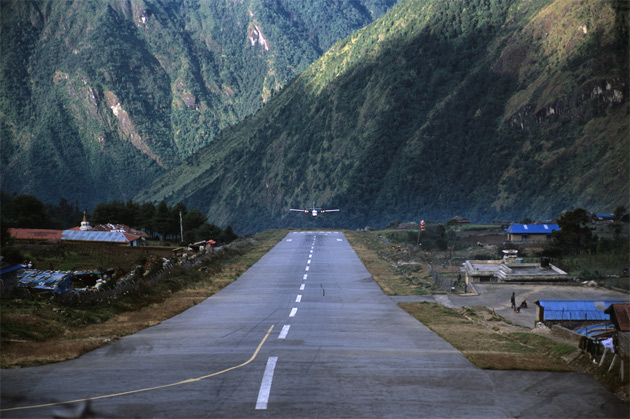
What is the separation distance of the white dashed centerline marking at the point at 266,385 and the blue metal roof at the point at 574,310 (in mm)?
20260

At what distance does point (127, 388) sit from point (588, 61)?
566ft

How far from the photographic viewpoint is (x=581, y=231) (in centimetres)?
8725

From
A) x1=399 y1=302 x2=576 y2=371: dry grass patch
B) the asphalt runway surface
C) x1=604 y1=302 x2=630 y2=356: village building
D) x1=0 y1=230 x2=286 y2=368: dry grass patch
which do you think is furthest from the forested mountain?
the asphalt runway surface

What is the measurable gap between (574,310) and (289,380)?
892 inches

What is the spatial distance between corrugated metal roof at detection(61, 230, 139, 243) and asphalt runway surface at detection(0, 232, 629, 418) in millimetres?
58425

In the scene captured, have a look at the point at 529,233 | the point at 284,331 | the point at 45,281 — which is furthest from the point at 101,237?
the point at 284,331

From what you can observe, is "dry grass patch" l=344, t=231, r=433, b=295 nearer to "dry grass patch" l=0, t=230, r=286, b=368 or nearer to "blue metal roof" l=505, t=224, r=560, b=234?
"dry grass patch" l=0, t=230, r=286, b=368

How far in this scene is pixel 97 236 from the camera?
84.1 metres

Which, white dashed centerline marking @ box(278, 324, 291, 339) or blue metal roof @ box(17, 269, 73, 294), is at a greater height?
blue metal roof @ box(17, 269, 73, 294)

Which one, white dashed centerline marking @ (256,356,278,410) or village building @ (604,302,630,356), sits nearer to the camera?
white dashed centerline marking @ (256,356,278,410)

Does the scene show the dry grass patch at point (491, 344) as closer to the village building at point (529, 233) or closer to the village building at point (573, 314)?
the village building at point (573, 314)

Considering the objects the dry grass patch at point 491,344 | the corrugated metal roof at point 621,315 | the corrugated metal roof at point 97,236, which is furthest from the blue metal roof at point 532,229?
the corrugated metal roof at point 621,315

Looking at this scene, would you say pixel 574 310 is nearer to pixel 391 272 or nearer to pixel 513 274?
pixel 391 272

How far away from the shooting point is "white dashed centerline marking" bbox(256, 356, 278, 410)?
12.9 meters
